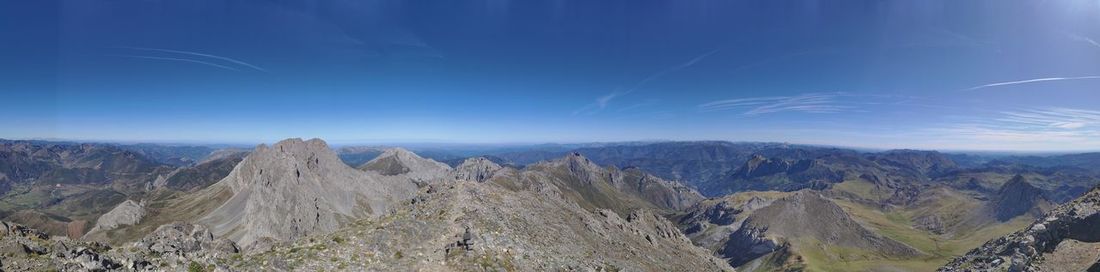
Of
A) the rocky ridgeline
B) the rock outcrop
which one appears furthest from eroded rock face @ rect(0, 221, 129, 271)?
the rocky ridgeline

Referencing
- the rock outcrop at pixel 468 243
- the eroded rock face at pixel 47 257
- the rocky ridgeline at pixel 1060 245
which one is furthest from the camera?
the rocky ridgeline at pixel 1060 245

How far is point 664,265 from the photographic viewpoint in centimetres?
7319

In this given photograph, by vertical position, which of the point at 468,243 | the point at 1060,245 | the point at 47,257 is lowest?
the point at 1060,245

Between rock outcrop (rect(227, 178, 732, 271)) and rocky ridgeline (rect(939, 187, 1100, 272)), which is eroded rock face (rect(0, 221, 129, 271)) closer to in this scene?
rock outcrop (rect(227, 178, 732, 271))

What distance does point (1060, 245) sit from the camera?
1761 inches

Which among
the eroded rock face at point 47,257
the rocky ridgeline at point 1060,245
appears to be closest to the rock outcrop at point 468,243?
the eroded rock face at point 47,257

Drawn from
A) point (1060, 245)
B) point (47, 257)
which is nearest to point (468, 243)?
point (47, 257)

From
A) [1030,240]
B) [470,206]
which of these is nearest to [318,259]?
[470,206]

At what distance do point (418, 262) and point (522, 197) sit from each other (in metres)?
35.4

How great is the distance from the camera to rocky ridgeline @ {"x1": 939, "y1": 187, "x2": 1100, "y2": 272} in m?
41.8

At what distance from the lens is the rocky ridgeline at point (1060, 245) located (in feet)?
137

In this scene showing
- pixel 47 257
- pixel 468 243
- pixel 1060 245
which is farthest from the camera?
pixel 1060 245

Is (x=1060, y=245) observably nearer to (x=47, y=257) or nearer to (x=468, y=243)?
(x=468, y=243)

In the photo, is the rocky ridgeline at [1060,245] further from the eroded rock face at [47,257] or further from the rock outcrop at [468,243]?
the eroded rock face at [47,257]
